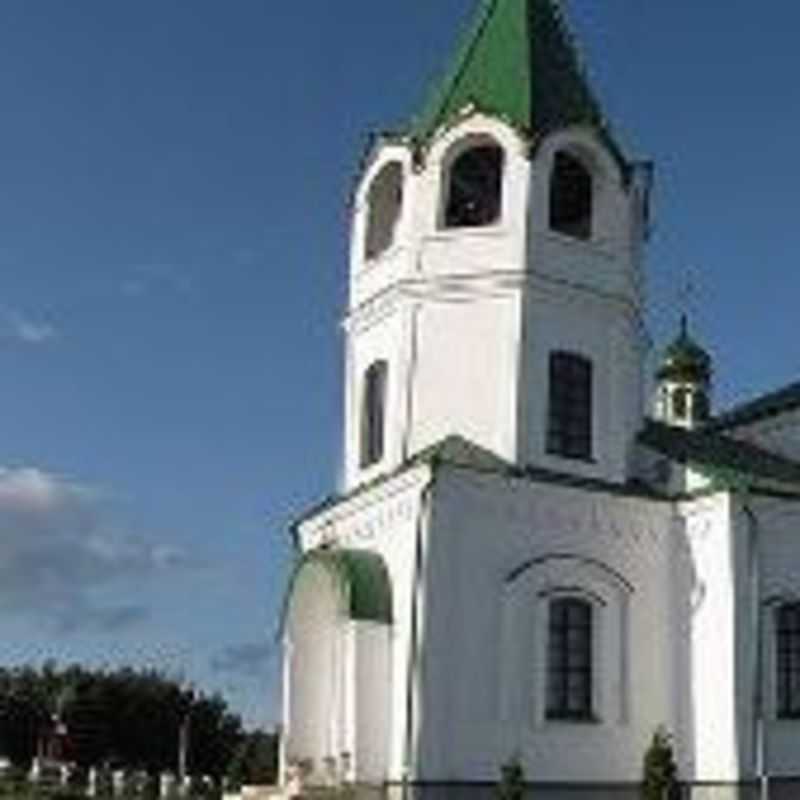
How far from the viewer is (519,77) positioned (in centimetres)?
2488

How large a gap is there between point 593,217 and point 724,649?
643 centimetres

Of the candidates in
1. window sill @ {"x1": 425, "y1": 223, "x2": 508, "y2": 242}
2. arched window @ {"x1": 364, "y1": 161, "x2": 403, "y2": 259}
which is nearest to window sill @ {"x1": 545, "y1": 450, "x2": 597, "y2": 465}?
window sill @ {"x1": 425, "y1": 223, "x2": 508, "y2": 242}

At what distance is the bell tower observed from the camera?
23.5 meters

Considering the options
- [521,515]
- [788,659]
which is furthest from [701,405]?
[521,515]

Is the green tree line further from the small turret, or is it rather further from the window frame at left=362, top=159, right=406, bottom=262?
the window frame at left=362, top=159, right=406, bottom=262

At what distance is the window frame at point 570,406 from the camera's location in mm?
23609

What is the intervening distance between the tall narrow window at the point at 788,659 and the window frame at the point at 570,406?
3377 millimetres

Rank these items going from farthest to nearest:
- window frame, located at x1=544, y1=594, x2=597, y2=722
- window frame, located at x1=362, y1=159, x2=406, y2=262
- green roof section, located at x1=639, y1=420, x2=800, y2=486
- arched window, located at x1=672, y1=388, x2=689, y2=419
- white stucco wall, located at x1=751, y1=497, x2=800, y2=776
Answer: arched window, located at x1=672, y1=388, x2=689, y2=419 < window frame, located at x1=362, y1=159, x2=406, y2=262 < green roof section, located at x1=639, y1=420, x2=800, y2=486 < white stucco wall, located at x1=751, y1=497, x2=800, y2=776 < window frame, located at x1=544, y1=594, x2=597, y2=722

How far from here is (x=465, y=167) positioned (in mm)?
24953

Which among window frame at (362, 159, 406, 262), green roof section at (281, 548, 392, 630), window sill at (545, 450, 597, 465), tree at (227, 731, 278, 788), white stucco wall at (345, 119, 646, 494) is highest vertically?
window frame at (362, 159, 406, 262)

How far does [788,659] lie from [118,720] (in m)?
36.6

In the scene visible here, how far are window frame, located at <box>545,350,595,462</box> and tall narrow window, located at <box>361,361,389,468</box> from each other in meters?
2.33

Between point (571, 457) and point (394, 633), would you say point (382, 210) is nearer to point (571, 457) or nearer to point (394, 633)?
point (571, 457)

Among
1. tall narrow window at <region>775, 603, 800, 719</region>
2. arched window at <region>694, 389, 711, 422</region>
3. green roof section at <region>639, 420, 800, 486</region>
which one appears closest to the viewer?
tall narrow window at <region>775, 603, 800, 719</region>
